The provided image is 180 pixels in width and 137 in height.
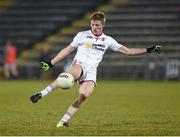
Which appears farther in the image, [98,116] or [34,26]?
[34,26]

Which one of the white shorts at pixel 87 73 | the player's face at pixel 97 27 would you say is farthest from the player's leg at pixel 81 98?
the player's face at pixel 97 27

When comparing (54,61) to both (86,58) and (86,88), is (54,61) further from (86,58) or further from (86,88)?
(86,88)

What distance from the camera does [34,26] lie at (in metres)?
39.9

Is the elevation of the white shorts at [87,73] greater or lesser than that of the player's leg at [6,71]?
lesser

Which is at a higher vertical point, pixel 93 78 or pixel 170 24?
pixel 170 24

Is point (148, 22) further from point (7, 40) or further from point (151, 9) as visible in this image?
point (7, 40)

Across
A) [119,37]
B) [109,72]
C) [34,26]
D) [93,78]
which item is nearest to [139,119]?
[93,78]

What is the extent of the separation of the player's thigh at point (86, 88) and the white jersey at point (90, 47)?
337 millimetres

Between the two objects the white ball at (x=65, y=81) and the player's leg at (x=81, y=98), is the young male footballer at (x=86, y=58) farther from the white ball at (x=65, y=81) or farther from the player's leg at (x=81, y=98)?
the white ball at (x=65, y=81)

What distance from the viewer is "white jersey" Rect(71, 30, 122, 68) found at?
11664 millimetres

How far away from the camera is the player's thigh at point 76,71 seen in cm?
1134

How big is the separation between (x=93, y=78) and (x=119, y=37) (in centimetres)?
2617

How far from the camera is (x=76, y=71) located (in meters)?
11.4

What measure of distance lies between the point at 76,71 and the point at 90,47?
0.57m
